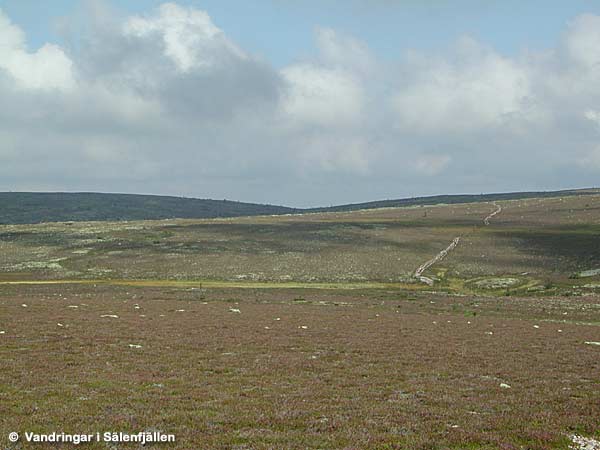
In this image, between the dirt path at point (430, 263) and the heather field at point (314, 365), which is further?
the dirt path at point (430, 263)

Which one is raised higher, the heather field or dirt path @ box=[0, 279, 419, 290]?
the heather field

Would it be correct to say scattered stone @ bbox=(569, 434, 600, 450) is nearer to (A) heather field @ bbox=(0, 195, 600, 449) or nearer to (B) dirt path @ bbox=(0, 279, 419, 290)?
(A) heather field @ bbox=(0, 195, 600, 449)

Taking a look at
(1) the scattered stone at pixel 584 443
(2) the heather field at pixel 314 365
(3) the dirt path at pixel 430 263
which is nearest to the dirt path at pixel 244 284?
(2) the heather field at pixel 314 365

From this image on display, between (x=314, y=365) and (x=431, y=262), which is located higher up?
(x=314, y=365)

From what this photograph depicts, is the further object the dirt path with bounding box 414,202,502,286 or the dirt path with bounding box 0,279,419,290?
the dirt path with bounding box 414,202,502,286

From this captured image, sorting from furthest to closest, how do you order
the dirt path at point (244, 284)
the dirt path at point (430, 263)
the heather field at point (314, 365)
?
the dirt path at point (430, 263) → the dirt path at point (244, 284) → the heather field at point (314, 365)

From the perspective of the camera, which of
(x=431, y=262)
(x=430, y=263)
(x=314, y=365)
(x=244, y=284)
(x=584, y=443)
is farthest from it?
(x=431, y=262)

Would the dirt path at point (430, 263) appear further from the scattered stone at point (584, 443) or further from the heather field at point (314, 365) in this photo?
the scattered stone at point (584, 443)

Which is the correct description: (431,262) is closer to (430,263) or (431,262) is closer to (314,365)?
(430,263)

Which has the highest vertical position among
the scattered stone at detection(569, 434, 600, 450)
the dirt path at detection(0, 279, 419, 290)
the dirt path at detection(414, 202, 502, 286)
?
the scattered stone at detection(569, 434, 600, 450)

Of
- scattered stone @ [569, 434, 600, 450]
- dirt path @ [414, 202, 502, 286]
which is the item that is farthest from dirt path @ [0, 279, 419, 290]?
scattered stone @ [569, 434, 600, 450]

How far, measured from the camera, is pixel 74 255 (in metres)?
109

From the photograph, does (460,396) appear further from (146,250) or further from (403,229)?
(403,229)

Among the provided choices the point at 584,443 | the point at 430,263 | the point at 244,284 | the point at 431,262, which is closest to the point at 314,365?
the point at 584,443
